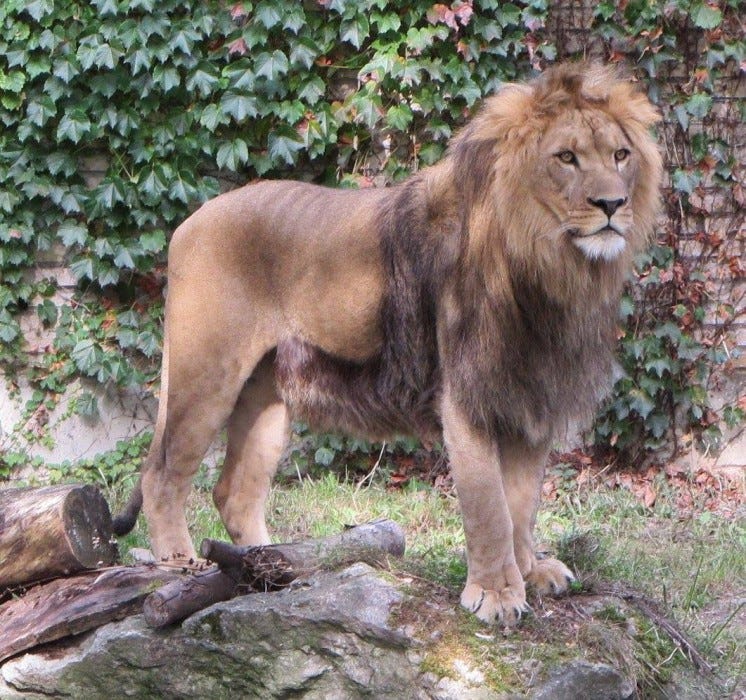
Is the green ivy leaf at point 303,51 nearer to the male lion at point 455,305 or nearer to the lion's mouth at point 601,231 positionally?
the male lion at point 455,305

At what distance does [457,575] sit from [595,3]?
3.90m

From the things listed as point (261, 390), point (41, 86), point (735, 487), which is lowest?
point (735, 487)

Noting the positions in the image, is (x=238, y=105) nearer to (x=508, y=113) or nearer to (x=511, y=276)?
(x=508, y=113)

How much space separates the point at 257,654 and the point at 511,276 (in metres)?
1.44

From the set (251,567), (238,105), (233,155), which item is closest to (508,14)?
(238,105)

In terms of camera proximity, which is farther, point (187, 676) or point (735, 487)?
point (735, 487)

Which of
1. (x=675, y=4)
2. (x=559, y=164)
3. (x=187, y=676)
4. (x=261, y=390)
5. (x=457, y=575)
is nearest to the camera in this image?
(x=559, y=164)

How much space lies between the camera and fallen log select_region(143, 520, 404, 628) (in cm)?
379

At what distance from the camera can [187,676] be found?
3.78 meters

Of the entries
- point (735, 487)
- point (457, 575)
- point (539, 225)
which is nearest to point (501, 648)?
point (457, 575)

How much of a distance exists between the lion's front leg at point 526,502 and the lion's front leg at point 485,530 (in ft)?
0.66

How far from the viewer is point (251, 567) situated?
13.2 ft

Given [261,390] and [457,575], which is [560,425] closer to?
[457,575]

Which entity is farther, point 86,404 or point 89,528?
point 86,404
